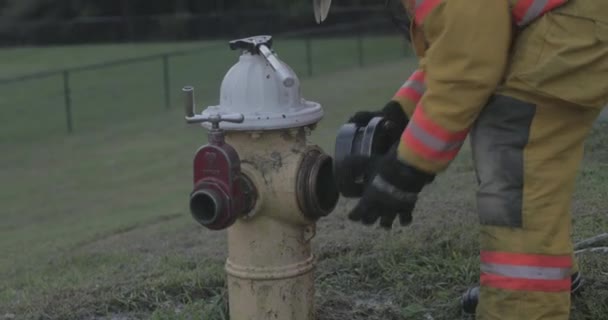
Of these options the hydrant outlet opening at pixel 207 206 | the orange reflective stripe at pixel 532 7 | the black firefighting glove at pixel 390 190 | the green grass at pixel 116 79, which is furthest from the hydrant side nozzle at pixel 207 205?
the green grass at pixel 116 79

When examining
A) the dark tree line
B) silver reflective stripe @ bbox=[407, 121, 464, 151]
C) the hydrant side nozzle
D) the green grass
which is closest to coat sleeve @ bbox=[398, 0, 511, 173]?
silver reflective stripe @ bbox=[407, 121, 464, 151]

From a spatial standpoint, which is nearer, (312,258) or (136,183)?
(312,258)

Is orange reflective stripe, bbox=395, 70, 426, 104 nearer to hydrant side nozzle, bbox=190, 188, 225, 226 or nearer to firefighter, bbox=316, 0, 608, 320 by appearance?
firefighter, bbox=316, 0, 608, 320

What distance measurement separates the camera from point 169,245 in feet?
21.1

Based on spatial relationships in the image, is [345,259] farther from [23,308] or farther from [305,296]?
[23,308]

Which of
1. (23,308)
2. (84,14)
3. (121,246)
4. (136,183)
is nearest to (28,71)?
(84,14)

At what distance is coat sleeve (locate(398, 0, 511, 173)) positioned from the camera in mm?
2730

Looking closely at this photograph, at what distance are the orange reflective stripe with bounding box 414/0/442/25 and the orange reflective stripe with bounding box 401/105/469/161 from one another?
254mm

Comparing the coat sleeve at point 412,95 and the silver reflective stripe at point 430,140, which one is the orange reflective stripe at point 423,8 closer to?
the silver reflective stripe at point 430,140

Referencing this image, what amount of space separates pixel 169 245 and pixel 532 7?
13.3 ft

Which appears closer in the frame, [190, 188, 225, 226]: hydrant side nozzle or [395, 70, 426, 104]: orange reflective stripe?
[190, 188, 225, 226]: hydrant side nozzle

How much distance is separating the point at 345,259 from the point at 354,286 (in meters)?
0.37

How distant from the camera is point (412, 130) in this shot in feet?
9.26

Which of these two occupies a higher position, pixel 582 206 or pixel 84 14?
pixel 582 206
